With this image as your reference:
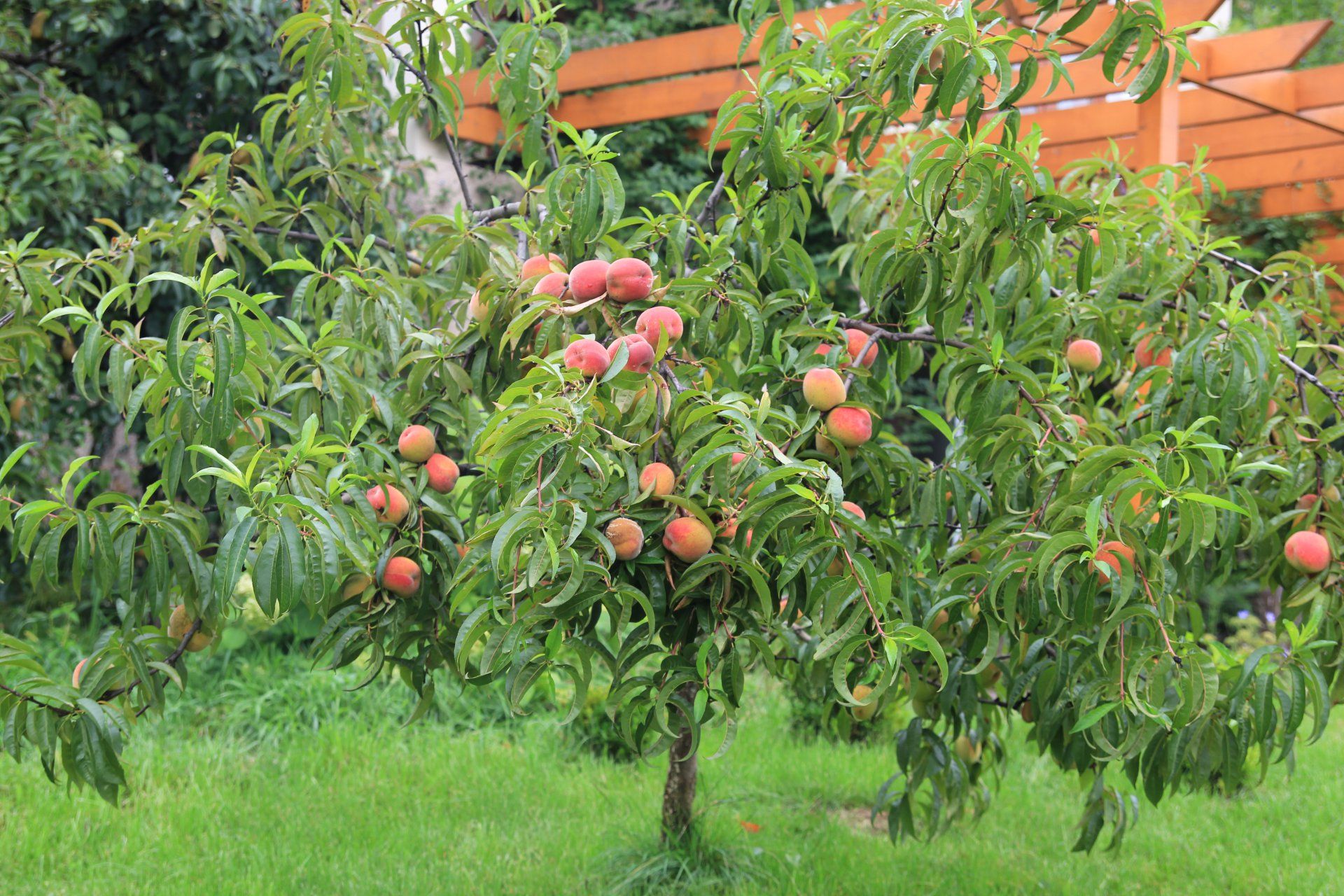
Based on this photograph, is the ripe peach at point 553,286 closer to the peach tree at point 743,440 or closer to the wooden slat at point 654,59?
the peach tree at point 743,440

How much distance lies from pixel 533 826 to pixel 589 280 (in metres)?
1.79

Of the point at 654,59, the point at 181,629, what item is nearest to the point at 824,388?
the point at 181,629

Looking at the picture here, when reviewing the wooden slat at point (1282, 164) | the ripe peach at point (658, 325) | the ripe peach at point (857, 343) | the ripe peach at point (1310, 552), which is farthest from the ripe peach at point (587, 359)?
the wooden slat at point (1282, 164)

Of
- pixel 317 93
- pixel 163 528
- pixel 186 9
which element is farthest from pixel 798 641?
pixel 186 9

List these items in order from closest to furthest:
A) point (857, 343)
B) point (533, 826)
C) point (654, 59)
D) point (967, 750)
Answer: point (857, 343) → point (967, 750) → point (533, 826) → point (654, 59)

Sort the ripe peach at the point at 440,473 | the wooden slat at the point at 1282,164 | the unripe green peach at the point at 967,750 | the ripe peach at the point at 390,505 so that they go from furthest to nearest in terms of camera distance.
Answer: the wooden slat at the point at 1282,164 → the unripe green peach at the point at 967,750 → the ripe peach at the point at 440,473 → the ripe peach at the point at 390,505

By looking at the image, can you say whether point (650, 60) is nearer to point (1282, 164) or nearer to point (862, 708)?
point (1282, 164)

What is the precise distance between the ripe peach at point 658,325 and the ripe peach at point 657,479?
159 mm

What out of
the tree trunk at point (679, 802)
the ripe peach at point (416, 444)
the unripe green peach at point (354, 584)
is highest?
the ripe peach at point (416, 444)

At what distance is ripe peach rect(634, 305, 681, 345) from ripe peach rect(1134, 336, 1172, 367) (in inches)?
40.5

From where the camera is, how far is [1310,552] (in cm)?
162

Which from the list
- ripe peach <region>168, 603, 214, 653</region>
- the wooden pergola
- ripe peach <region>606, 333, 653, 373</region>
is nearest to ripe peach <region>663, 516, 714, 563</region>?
ripe peach <region>606, 333, 653, 373</region>

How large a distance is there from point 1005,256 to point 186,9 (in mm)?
3410

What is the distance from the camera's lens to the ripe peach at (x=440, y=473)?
156 centimetres
